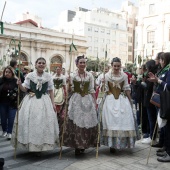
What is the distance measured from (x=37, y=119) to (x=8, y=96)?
191 cm

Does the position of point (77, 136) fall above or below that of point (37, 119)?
below

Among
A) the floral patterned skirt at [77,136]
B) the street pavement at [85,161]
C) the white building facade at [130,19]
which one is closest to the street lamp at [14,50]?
the floral patterned skirt at [77,136]

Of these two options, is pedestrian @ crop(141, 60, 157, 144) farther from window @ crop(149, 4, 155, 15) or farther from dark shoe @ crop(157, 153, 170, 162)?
window @ crop(149, 4, 155, 15)

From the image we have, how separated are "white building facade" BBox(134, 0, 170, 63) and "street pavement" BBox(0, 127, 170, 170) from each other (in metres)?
33.6

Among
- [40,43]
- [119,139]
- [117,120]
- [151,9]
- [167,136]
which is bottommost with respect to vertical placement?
[119,139]

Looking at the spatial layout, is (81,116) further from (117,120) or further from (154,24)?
(154,24)

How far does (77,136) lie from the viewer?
189 inches

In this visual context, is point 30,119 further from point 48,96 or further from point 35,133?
point 48,96

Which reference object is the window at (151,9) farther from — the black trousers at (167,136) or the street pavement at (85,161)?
the black trousers at (167,136)

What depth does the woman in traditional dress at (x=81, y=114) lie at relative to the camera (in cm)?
483

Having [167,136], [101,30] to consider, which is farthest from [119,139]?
[101,30]

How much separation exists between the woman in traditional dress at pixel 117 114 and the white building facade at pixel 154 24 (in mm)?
33243

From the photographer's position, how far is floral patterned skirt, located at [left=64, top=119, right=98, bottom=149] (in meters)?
4.80

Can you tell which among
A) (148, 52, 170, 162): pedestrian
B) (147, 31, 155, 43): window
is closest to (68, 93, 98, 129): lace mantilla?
(148, 52, 170, 162): pedestrian
